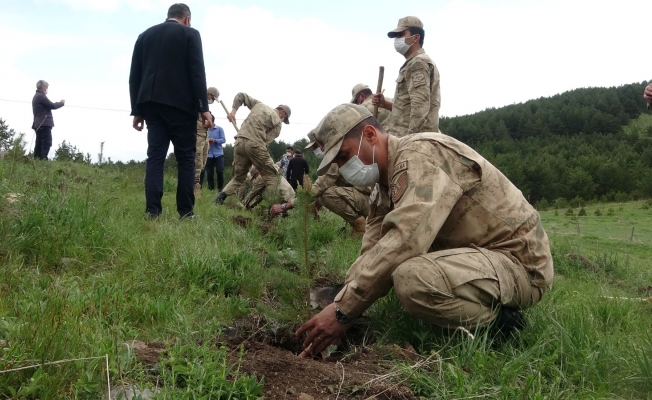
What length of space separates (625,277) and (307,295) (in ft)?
15.5

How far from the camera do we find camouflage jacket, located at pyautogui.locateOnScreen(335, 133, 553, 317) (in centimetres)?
251

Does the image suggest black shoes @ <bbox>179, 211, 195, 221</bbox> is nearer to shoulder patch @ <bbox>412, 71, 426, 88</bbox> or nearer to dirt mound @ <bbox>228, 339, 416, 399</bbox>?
shoulder patch @ <bbox>412, 71, 426, 88</bbox>

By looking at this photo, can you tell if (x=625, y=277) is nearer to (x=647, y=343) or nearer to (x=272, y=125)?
(x=647, y=343)

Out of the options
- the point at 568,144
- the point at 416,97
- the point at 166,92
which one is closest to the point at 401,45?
the point at 416,97

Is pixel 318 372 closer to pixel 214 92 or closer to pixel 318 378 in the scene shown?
pixel 318 378

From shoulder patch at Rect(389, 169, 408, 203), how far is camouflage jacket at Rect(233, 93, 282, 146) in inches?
233

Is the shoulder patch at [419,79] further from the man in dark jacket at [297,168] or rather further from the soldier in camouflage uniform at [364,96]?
the man in dark jacket at [297,168]

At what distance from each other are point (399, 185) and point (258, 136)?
239 inches

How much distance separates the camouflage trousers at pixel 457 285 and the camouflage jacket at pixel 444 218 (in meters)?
0.03

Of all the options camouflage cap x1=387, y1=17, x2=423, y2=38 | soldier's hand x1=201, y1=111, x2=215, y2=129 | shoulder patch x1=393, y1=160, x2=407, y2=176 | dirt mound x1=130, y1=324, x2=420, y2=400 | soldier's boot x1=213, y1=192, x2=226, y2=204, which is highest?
camouflage cap x1=387, y1=17, x2=423, y2=38

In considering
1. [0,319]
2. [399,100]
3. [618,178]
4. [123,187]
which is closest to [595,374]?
[0,319]

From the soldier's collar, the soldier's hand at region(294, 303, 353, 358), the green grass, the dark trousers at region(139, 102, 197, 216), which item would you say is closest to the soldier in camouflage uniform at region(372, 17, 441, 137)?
the green grass

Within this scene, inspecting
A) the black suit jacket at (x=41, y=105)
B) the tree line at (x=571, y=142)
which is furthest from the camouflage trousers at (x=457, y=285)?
the tree line at (x=571, y=142)

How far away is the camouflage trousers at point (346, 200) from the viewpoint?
237 inches
